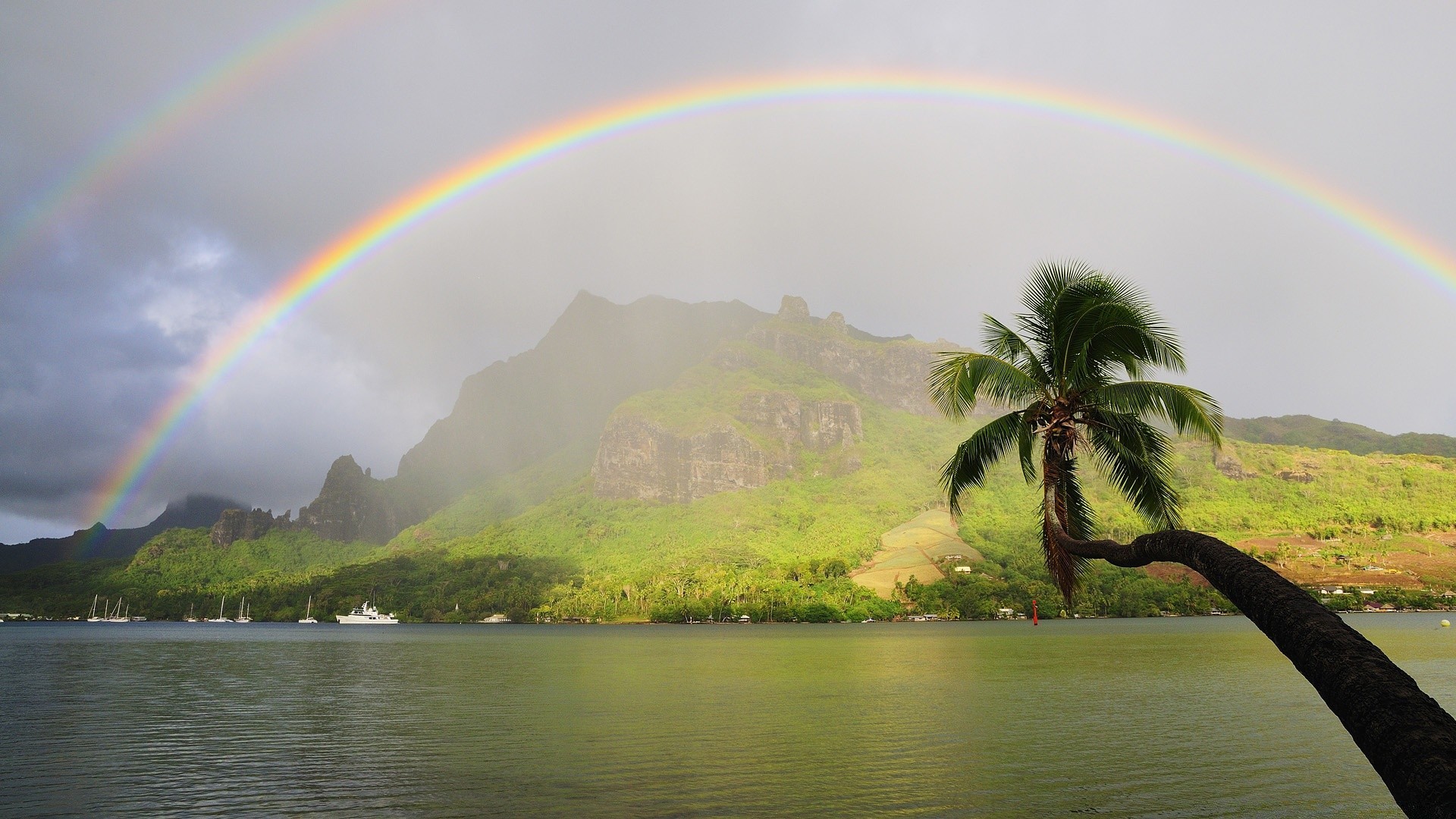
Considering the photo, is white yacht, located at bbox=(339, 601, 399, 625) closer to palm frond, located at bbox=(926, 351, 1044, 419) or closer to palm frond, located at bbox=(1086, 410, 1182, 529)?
palm frond, located at bbox=(926, 351, 1044, 419)

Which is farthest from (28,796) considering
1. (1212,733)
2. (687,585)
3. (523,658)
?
(687,585)

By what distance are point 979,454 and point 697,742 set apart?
13.4 meters

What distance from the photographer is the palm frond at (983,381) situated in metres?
15.2

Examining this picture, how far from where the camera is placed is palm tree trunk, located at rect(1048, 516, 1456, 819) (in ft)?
16.1

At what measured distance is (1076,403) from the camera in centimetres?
1392

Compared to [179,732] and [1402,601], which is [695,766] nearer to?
[179,732]

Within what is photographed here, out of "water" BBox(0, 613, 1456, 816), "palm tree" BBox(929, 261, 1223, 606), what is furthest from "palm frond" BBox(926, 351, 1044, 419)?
"water" BBox(0, 613, 1456, 816)

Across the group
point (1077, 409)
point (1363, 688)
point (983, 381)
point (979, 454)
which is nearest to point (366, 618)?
point (979, 454)

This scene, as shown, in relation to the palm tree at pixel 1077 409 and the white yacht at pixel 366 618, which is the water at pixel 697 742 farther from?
the white yacht at pixel 366 618

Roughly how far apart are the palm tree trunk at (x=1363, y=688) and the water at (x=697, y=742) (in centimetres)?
1023

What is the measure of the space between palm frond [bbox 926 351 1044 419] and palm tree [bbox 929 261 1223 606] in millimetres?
22

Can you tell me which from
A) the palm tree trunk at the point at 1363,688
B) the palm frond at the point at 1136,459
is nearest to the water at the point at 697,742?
the palm frond at the point at 1136,459

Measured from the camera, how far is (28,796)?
56.6 feet

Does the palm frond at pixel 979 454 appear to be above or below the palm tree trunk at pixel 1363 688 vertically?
above
